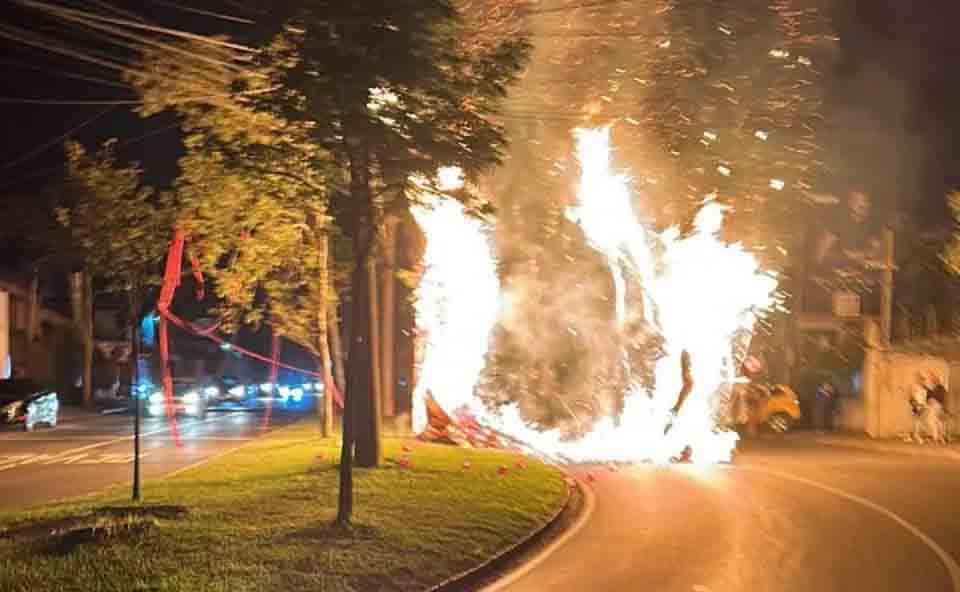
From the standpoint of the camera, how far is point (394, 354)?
2828cm

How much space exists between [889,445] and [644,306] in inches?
250

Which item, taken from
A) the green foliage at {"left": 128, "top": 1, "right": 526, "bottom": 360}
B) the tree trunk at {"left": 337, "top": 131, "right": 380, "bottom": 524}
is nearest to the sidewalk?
the green foliage at {"left": 128, "top": 1, "right": 526, "bottom": 360}

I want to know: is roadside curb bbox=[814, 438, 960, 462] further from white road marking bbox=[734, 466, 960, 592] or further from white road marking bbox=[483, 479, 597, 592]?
white road marking bbox=[483, 479, 597, 592]

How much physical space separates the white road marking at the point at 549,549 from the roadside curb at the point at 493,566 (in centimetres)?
11

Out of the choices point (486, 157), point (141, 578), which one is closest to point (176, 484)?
point (141, 578)

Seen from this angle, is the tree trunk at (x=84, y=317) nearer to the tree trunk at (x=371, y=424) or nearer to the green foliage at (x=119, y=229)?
the tree trunk at (x=371, y=424)

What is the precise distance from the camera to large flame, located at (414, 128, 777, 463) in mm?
21188

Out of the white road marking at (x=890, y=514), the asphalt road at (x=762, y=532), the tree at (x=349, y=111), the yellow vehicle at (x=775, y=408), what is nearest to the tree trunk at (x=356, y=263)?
the tree at (x=349, y=111)

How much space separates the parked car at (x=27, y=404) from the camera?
27.8 metres

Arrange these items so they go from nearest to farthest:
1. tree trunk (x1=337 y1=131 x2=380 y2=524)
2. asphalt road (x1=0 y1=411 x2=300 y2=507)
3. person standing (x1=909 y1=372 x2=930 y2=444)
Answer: tree trunk (x1=337 y1=131 x2=380 y2=524)
asphalt road (x1=0 y1=411 x2=300 y2=507)
person standing (x1=909 y1=372 x2=930 y2=444)

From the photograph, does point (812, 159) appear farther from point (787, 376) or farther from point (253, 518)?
point (253, 518)

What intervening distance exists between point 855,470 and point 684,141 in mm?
6811

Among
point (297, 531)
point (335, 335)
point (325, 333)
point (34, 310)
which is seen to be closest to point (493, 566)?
point (297, 531)

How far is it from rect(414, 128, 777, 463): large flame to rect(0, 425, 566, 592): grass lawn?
16.5 ft
